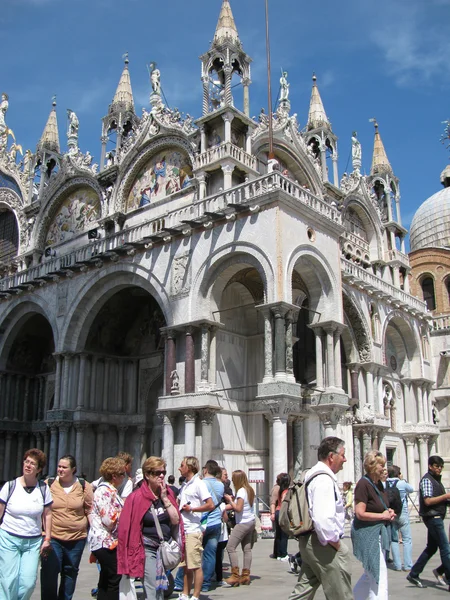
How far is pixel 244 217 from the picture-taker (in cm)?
1895

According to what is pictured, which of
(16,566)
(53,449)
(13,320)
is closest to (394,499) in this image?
(16,566)

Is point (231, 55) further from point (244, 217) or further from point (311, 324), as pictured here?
point (311, 324)

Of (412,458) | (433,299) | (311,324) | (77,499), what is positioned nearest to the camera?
(77,499)

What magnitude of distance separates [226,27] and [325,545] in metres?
21.4

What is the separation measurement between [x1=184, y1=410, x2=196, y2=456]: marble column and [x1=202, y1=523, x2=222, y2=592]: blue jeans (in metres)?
9.37

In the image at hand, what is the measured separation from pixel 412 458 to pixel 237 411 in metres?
10.5

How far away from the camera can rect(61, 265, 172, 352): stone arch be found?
2242cm

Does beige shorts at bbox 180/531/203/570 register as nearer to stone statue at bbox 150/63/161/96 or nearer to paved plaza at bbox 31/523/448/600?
paved plaza at bbox 31/523/448/600

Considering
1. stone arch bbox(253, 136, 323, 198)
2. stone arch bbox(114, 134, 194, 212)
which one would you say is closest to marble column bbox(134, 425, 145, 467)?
stone arch bbox(114, 134, 194, 212)

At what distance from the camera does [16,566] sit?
19.4ft

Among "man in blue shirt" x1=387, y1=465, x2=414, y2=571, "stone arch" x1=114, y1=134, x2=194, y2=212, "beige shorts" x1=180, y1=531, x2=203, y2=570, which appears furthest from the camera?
"stone arch" x1=114, y1=134, x2=194, y2=212

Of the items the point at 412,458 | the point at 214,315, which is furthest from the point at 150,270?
the point at 412,458

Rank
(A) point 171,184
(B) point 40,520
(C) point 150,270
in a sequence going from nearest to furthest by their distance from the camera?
(B) point 40,520 < (C) point 150,270 < (A) point 171,184

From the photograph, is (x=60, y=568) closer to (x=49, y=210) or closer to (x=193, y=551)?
(x=193, y=551)
